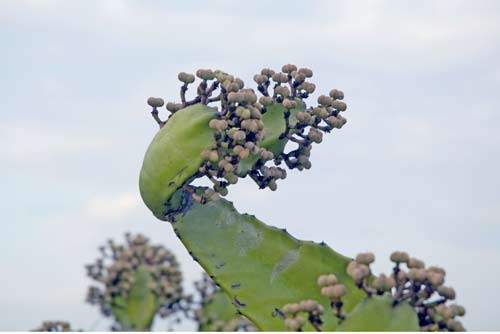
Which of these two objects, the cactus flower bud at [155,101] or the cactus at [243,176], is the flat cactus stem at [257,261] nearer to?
the cactus at [243,176]

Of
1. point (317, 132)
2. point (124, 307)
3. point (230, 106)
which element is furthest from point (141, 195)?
point (124, 307)

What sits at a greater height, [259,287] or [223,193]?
[223,193]

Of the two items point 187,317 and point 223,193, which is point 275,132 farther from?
point 187,317

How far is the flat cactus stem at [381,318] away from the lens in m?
2.79

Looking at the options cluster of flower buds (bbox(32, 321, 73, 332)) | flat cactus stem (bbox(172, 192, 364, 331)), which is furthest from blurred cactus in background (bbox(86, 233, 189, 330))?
flat cactus stem (bbox(172, 192, 364, 331))

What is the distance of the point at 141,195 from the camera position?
3.86 m

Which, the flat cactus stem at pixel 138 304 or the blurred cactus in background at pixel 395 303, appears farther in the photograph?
the flat cactus stem at pixel 138 304

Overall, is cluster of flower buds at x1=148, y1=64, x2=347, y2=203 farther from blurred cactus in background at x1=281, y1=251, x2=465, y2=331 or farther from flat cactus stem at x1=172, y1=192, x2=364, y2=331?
blurred cactus in background at x1=281, y1=251, x2=465, y2=331

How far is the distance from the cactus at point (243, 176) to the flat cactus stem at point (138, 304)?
385 centimetres

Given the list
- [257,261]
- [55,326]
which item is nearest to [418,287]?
[257,261]

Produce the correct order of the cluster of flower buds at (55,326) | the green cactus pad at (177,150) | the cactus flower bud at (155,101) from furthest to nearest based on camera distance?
the cluster of flower buds at (55,326)
the cactus flower bud at (155,101)
the green cactus pad at (177,150)

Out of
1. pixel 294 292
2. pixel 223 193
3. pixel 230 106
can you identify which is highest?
pixel 230 106

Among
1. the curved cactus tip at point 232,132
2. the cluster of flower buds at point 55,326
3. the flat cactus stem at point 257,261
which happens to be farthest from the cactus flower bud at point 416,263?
the cluster of flower buds at point 55,326

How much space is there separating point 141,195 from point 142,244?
4.30m
